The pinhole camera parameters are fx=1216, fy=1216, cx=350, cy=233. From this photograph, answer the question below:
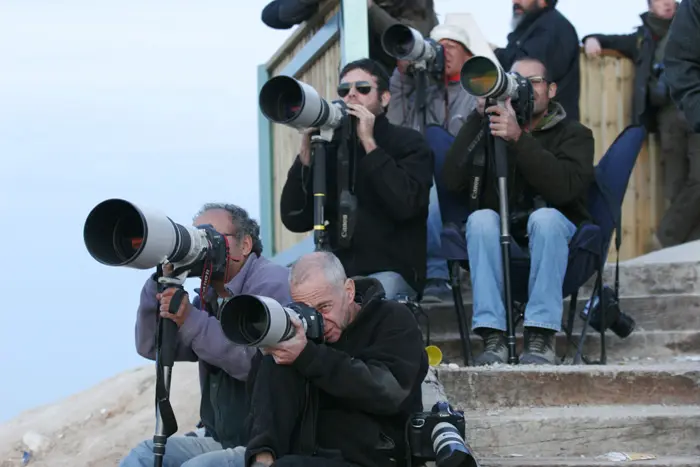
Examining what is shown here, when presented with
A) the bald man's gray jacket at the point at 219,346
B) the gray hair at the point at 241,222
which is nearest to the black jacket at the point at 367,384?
the bald man's gray jacket at the point at 219,346

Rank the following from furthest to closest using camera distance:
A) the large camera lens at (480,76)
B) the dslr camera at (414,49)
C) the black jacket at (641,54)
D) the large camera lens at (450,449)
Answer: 1. the black jacket at (641,54)
2. the dslr camera at (414,49)
3. the large camera lens at (480,76)
4. the large camera lens at (450,449)

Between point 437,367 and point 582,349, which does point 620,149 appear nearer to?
point 582,349

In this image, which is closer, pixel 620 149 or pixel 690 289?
pixel 620 149

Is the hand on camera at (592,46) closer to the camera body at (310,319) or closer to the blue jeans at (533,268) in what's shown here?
the blue jeans at (533,268)

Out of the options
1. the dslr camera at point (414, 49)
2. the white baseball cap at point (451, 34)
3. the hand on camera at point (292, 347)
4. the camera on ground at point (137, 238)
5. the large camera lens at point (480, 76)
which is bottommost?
the hand on camera at point (292, 347)

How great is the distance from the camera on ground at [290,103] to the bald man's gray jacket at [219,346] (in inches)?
29.9

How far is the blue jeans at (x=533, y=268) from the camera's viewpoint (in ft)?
14.8

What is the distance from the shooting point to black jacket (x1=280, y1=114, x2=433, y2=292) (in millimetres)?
4680

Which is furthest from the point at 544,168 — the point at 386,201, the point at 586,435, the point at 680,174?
the point at 680,174

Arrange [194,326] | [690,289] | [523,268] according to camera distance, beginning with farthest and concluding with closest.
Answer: [690,289] → [523,268] → [194,326]

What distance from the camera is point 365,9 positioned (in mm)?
5914

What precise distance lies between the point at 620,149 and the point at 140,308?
7.38 ft

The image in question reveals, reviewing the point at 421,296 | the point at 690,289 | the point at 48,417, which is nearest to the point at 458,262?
the point at 421,296

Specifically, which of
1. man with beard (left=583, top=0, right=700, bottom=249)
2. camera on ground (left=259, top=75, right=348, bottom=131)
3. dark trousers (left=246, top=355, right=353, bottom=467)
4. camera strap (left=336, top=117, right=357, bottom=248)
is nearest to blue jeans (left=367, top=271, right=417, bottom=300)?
camera strap (left=336, top=117, right=357, bottom=248)
